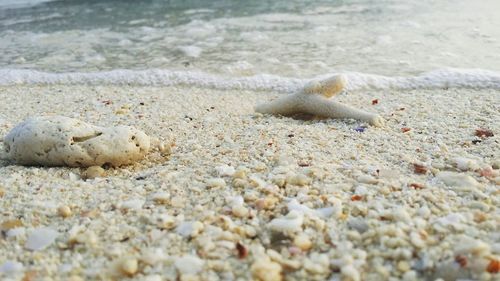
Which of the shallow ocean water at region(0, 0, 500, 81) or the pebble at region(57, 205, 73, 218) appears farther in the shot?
the shallow ocean water at region(0, 0, 500, 81)

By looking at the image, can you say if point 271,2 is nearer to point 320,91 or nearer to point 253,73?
point 253,73

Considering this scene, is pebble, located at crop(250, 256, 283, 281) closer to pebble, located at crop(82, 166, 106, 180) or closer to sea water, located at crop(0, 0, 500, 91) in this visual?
pebble, located at crop(82, 166, 106, 180)

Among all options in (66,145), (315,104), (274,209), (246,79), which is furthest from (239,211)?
(246,79)

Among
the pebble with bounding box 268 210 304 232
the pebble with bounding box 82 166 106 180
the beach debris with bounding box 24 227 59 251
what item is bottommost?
the pebble with bounding box 82 166 106 180

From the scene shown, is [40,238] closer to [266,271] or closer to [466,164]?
[266,271]

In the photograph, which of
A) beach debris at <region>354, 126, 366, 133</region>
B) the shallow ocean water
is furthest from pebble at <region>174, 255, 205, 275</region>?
the shallow ocean water

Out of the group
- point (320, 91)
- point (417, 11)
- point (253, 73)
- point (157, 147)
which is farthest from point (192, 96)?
point (417, 11)

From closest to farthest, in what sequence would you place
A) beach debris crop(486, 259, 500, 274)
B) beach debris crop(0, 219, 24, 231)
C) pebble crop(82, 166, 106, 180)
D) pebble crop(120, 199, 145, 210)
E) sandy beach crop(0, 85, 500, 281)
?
beach debris crop(486, 259, 500, 274)
sandy beach crop(0, 85, 500, 281)
beach debris crop(0, 219, 24, 231)
pebble crop(120, 199, 145, 210)
pebble crop(82, 166, 106, 180)

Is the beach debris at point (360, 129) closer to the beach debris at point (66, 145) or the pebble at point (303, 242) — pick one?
the beach debris at point (66, 145)
